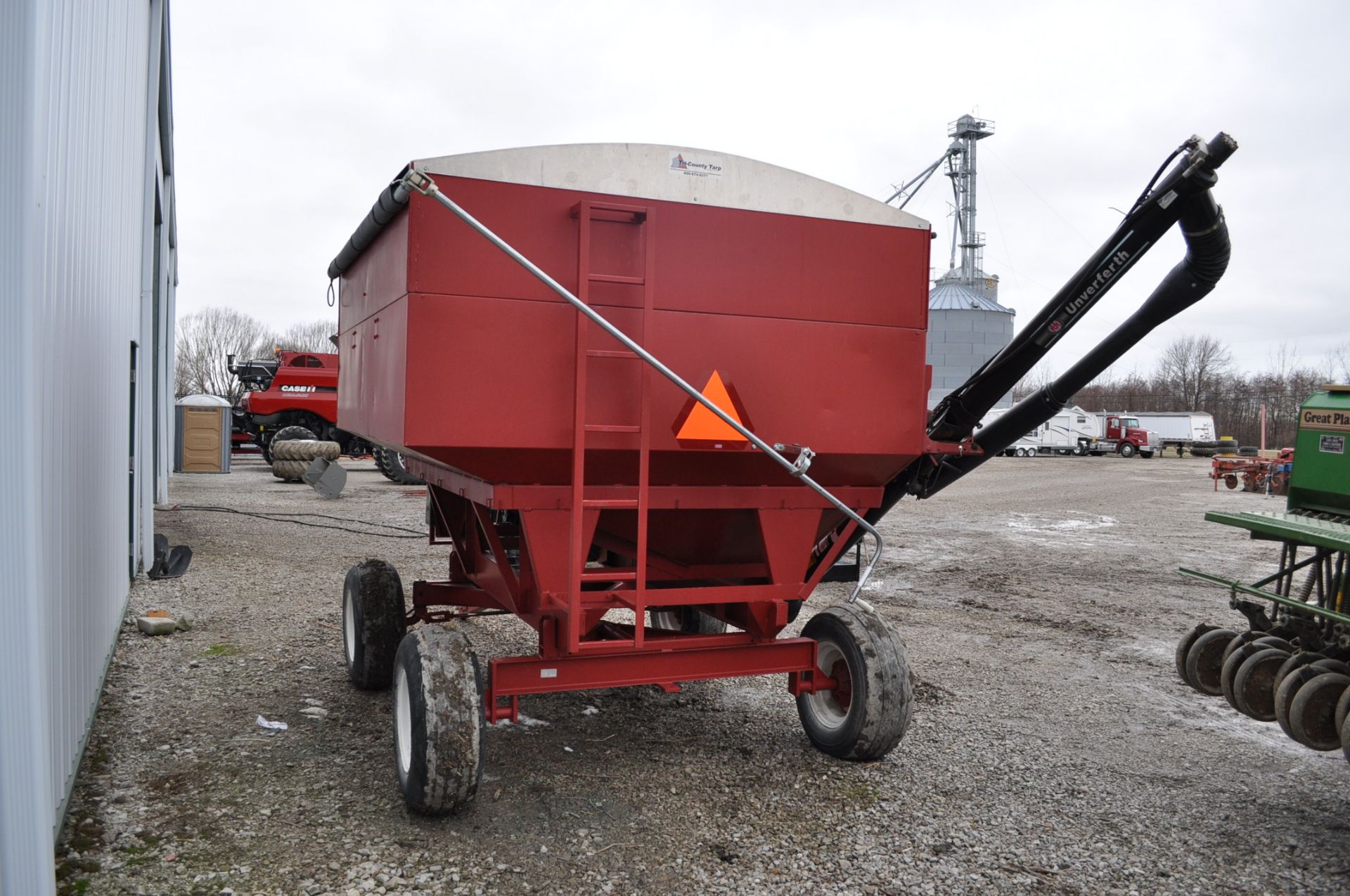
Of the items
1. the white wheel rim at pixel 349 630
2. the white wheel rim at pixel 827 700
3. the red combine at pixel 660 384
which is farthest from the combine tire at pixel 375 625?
the white wheel rim at pixel 827 700

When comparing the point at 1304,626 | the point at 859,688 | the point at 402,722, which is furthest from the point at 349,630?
the point at 1304,626

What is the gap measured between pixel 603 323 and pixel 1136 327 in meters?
2.98

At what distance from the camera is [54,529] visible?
3.79m

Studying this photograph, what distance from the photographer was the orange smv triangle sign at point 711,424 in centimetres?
418

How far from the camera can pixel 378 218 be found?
4344 mm

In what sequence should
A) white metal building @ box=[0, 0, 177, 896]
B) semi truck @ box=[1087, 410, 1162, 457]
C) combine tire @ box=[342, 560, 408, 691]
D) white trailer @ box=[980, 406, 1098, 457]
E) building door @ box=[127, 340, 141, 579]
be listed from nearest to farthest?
white metal building @ box=[0, 0, 177, 896]
combine tire @ box=[342, 560, 408, 691]
building door @ box=[127, 340, 141, 579]
white trailer @ box=[980, 406, 1098, 457]
semi truck @ box=[1087, 410, 1162, 457]

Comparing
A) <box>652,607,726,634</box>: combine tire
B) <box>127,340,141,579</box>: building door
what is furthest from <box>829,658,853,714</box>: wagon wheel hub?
<box>127,340,141,579</box>: building door

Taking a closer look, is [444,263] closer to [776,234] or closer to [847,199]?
[776,234]

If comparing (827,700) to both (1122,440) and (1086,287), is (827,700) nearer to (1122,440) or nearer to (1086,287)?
(1086,287)

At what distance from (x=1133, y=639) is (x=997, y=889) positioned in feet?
17.1

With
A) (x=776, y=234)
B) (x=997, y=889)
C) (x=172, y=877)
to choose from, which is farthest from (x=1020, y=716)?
(x=172, y=877)

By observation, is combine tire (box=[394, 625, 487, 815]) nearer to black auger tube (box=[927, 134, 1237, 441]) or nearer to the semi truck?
black auger tube (box=[927, 134, 1237, 441])

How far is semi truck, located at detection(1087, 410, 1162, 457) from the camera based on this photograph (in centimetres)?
4803

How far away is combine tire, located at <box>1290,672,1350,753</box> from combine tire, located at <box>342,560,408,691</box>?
4582 mm
